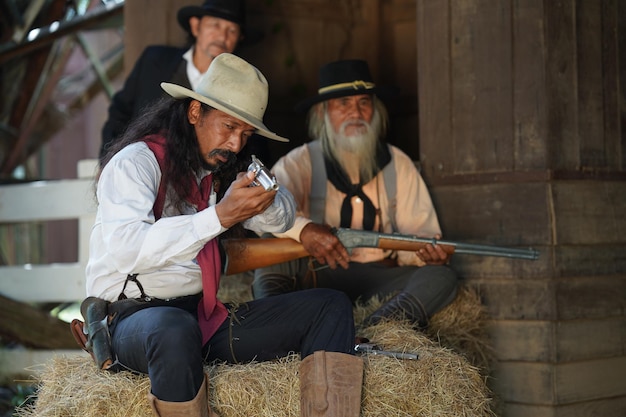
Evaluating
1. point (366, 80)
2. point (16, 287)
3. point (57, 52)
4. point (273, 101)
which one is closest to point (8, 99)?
point (57, 52)

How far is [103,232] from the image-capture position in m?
3.32

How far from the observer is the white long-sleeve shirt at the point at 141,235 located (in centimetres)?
324

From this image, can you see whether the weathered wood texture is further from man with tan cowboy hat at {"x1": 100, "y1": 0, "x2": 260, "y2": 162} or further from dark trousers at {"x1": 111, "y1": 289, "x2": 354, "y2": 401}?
dark trousers at {"x1": 111, "y1": 289, "x2": 354, "y2": 401}

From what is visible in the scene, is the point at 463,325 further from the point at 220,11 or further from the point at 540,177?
the point at 220,11

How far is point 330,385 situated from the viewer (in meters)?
3.46

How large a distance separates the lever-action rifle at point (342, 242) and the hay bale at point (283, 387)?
20.5 inches

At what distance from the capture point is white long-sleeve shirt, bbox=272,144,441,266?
16.6 feet

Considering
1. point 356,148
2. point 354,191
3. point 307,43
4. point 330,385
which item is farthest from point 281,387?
point 307,43

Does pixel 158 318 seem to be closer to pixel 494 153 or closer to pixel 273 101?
pixel 494 153

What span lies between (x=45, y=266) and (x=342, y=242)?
2.90 m

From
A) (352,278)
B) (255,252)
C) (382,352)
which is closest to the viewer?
(382,352)

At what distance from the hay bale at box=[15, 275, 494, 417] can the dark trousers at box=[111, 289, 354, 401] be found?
0.28ft

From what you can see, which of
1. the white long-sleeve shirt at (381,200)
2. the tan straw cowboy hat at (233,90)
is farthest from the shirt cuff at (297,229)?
the tan straw cowboy hat at (233,90)

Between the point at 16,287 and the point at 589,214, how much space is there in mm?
4082
